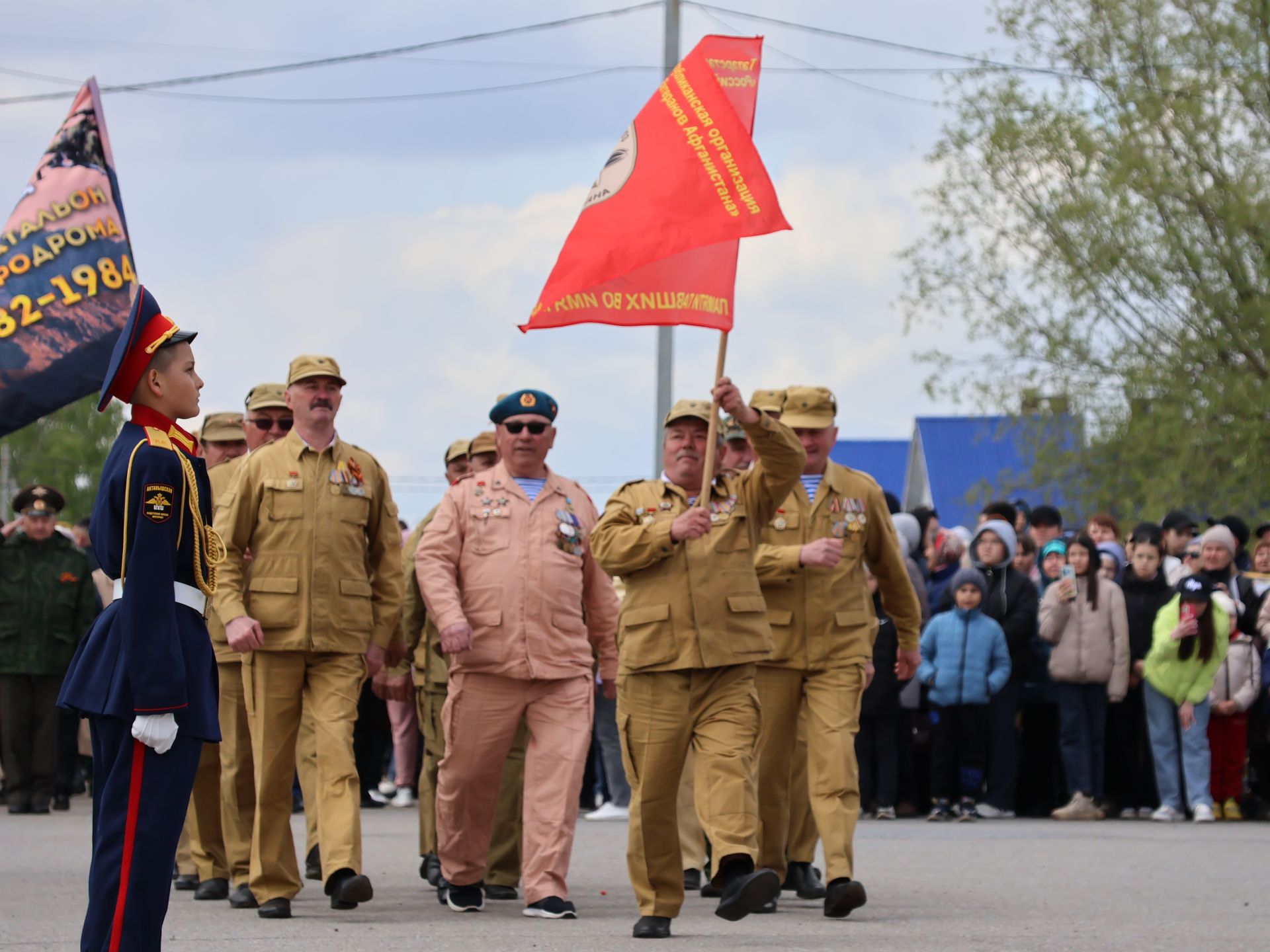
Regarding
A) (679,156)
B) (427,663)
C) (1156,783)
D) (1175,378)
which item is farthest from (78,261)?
(1175,378)

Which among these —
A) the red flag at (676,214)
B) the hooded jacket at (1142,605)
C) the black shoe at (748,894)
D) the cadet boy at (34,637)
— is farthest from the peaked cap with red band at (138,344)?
the hooded jacket at (1142,605)

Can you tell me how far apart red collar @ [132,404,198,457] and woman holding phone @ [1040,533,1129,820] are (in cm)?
1052

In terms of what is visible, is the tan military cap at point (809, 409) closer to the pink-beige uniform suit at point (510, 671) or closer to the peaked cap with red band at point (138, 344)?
the pink-beige uniform suit at point (510, 671)

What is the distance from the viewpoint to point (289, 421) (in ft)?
36.0

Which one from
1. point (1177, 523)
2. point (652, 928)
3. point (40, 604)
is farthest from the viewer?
point (1177, 523)

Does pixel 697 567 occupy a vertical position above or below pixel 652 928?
above

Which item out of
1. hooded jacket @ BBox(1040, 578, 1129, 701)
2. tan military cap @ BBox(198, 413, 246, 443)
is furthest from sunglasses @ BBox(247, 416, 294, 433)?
hooded jacket @ BBox(1040, 578, 1129, 701)

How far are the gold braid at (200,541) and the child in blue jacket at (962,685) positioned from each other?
32.8 ft

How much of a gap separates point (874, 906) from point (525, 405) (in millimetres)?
2883

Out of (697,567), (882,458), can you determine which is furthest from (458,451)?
(882,458)

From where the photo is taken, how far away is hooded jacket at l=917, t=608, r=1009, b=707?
15.7 metres

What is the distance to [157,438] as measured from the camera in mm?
6301

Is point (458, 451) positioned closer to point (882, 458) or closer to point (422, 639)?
point (422, 639)

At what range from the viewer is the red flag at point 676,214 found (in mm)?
8695
